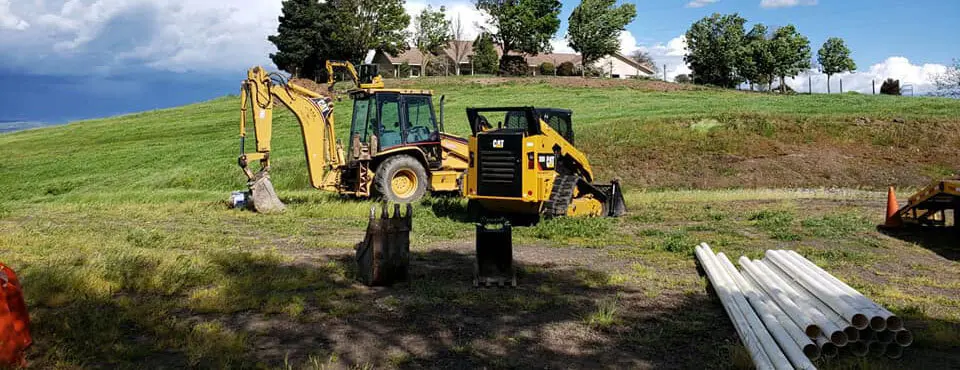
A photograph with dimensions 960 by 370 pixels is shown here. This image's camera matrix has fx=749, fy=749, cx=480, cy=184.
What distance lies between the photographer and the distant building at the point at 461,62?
68875 millimetres

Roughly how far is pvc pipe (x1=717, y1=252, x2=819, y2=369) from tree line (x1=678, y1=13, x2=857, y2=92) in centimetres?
5685

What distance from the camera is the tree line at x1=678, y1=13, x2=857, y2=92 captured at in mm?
59781

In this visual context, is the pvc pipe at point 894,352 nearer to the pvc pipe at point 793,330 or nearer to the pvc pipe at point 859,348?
the pvc pipe at point 859,348

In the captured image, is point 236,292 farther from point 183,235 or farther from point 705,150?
point 705,150

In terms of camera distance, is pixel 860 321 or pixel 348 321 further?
pixel 348 321

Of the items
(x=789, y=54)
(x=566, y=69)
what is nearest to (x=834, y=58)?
(x=789, y=54)

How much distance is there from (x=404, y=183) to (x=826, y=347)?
1128 cm

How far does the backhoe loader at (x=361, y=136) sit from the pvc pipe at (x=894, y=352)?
1096cm

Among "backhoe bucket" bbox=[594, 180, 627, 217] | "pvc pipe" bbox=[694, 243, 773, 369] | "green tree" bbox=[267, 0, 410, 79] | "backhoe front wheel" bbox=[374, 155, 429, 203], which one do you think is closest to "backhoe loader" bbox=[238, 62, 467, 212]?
"backhoe front wheel" bbox=[374, 155, 429, 203]

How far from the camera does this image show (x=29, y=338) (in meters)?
5.50

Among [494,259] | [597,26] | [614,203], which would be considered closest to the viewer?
[494,259]

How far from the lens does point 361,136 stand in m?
15.6

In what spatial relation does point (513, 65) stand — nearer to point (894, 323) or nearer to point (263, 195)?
point (263, 195)

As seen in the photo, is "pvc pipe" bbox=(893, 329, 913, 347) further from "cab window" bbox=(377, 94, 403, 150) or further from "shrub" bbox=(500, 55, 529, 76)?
"shrub" bbox=(500, 55, 529, 76)
